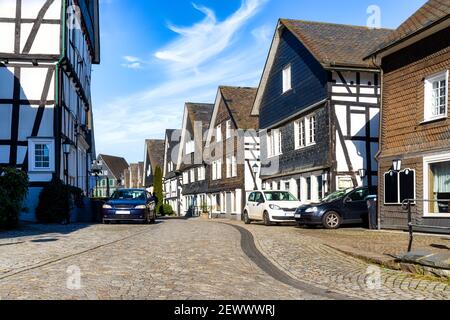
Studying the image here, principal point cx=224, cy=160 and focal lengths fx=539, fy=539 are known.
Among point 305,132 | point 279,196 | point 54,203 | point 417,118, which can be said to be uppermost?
point 305,132

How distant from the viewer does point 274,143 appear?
3089 centimetres

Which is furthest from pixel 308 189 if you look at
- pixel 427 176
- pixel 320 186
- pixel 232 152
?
pixel 232 152

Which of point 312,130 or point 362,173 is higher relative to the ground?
point 312,130

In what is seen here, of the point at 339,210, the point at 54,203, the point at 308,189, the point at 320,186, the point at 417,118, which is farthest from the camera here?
the point at 308,189

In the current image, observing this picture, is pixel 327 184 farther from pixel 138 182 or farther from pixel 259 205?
pixel 138 182

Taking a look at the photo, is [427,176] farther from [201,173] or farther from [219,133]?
[201,173]

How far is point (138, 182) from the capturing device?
89875 mm

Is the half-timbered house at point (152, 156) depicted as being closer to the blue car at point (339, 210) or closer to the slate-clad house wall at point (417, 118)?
the blue car at point (339, 210)

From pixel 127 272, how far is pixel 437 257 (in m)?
5.00

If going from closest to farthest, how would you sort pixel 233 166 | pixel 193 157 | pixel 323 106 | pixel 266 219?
pixel 266 219 < pixel 323 106 < pixel 233 166 < pixel 193 157

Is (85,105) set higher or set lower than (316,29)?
lower

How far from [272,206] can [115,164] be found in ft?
285

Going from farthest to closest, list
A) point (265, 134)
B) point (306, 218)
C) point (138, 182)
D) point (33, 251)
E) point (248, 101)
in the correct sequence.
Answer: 1. point (138, 182)
2. point (248, 101)
3. point (265, 134)
4. point (306, 218)
5. point (33, 251)
